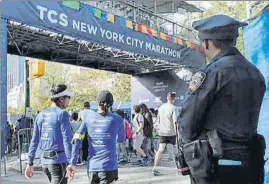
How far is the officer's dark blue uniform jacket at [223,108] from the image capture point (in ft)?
7.89

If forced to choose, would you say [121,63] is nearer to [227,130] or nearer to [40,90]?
[227,130]

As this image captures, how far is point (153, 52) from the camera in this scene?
44.8ft

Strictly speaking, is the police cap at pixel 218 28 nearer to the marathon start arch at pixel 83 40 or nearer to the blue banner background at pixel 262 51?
the blue banner background at pixel 262 51

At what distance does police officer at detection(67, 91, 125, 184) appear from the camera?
4359 mm

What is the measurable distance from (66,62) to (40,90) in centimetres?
3516

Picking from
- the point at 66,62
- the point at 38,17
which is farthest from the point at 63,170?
the point at 66,62

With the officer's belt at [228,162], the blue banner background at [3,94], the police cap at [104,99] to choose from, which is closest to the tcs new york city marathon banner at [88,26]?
the blue banner background at [3,94]

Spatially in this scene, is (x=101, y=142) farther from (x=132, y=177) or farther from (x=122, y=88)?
(x=122, y=88)

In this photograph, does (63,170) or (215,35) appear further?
(63,170)

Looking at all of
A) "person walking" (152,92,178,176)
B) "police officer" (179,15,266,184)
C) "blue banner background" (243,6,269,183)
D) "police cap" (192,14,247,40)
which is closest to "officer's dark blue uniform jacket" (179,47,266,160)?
"police officer" (179,15,266,184)

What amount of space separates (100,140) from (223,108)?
7.34 ft

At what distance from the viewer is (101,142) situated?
14.6 ft

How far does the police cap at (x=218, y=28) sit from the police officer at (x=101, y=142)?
208cm

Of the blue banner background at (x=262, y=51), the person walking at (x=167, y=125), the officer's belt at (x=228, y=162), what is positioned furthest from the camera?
the person walking at (x=167, y=125)
